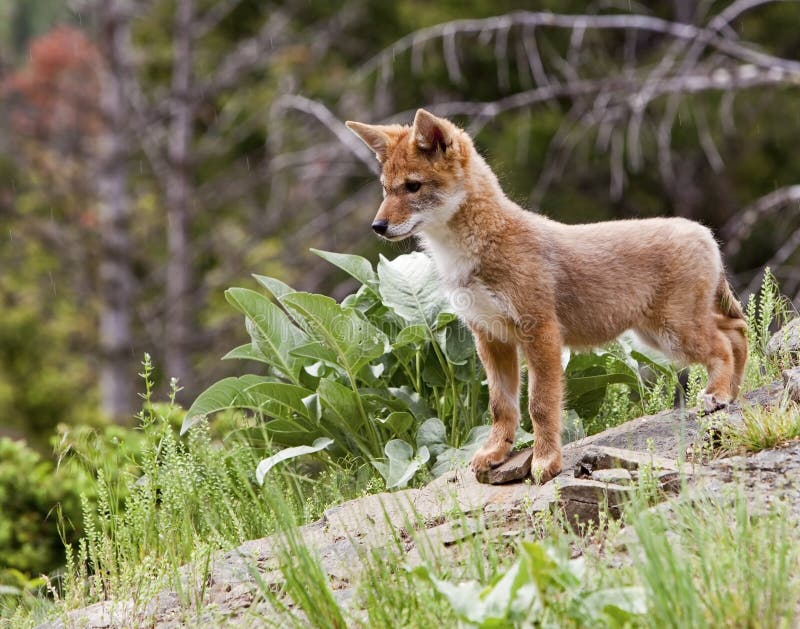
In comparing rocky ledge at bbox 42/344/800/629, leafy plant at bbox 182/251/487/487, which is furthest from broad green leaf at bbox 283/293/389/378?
rocky ledge at bbox 42/344/800/629

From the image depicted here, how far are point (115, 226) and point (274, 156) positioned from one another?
4.33 meters

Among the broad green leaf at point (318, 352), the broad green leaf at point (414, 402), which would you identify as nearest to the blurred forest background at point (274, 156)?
the broad green leaf at point (414, 402)

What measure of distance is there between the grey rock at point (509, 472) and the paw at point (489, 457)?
23mm

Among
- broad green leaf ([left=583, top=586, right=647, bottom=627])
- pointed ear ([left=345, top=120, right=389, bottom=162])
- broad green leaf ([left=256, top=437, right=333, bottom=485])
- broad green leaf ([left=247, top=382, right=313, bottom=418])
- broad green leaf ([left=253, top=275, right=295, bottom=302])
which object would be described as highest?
pointed ear ([left=345, top=120, right=389, bottom=162])

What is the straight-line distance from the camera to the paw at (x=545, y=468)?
→ 15.7ft

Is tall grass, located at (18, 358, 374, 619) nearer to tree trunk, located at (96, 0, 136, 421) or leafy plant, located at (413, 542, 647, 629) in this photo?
leafy plant, located at (413, 542, 647, 629)

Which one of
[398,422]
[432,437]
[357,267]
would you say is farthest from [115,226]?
[432,437]

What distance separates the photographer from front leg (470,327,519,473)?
16.9ft

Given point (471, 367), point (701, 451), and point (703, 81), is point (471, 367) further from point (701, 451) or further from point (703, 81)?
point (703, 81)

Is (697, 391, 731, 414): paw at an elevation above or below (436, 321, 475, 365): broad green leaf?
below

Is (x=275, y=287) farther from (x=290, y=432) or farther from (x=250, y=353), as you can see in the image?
(x=290, y=432)

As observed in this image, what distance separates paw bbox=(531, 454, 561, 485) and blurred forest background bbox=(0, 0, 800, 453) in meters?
7.50

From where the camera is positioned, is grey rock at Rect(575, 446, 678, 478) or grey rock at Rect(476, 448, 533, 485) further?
grey rock at Rect(476, 448, 533, 485)

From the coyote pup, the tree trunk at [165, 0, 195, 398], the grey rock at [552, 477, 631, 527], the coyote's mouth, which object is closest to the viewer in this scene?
the grey rock at [552, 477, 631, 527]
